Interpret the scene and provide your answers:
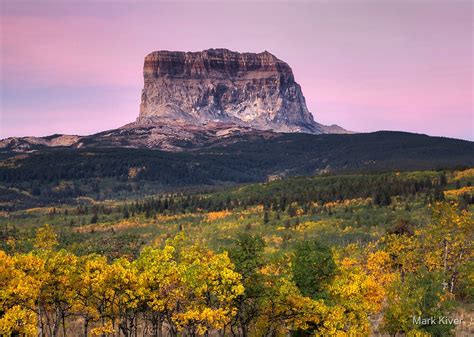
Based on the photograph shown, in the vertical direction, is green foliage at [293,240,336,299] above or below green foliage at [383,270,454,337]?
above

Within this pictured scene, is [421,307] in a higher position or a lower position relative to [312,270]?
lower

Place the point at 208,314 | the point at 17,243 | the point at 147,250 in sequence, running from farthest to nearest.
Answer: the point at 17,243 < the point at 147,250 < the point at 208,314

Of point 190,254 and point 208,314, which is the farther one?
point 190,254

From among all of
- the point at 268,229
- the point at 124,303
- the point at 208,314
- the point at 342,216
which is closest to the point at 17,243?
the point at 124,303

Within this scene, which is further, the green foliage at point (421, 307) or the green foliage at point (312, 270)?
the green foliage at point (312, 270)

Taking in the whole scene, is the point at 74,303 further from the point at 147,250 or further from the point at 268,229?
the point at 268,229

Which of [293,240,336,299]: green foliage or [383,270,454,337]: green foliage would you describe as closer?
[383,270,454,337]: green foliage

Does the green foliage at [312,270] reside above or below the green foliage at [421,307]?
above

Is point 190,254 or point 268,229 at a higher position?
point 190,254

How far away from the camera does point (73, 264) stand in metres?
44.4

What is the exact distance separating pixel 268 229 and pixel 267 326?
386 feet

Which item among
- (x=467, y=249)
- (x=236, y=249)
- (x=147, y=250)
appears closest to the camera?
(x=147, y=250)

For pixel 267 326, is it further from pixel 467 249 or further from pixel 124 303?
pixel 467 249

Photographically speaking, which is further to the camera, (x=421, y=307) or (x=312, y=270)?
(x=312, y=270)
